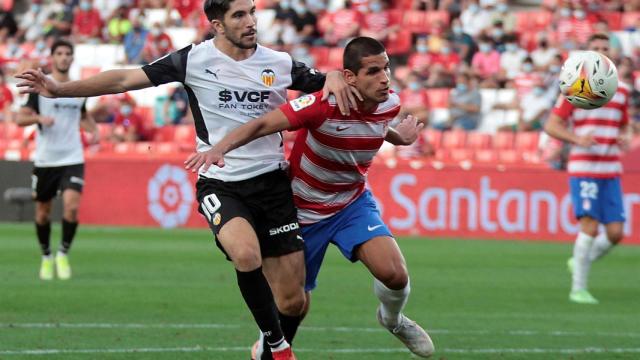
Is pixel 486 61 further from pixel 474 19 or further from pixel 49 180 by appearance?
pixel 49 180

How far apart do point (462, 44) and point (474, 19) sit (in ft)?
3.30

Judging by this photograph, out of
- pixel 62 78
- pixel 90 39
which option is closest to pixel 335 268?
pixel 62 78

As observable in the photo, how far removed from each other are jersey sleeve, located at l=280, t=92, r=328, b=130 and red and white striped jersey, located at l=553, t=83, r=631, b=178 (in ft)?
18.1

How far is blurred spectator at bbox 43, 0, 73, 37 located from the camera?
103 ft

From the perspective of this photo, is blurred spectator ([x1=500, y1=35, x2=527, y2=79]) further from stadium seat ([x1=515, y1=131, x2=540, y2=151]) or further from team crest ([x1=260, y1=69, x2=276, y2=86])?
team crest ([x1=260, y1=69, x2=276, y2=86])

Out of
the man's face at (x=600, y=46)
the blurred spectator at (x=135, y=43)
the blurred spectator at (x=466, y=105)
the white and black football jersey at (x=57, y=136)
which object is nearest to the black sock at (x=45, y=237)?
the white and black football jersey at (x=57, y=136)

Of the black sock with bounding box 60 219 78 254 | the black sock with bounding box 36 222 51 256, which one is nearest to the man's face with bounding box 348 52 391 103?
the black sock with bounding box 60 219 78 254

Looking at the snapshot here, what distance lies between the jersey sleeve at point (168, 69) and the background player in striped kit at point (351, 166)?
72cm

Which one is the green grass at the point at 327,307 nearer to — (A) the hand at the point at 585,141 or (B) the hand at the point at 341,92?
(A) the hand at the point at 585,141

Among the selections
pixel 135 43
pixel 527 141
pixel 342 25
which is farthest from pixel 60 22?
pixel 527 141

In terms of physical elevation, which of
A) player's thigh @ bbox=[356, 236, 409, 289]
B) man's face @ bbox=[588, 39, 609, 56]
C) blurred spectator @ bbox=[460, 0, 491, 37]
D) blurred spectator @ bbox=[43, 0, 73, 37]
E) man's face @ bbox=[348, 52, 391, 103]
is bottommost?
blurred spectator @ bbox=[43, 0, 73, 37]

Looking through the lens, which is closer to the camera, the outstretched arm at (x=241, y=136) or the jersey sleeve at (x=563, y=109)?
the outstretched arm at (x=241, y=136)

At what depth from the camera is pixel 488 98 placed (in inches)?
982

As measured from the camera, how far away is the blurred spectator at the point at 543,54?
2519 centimetres
